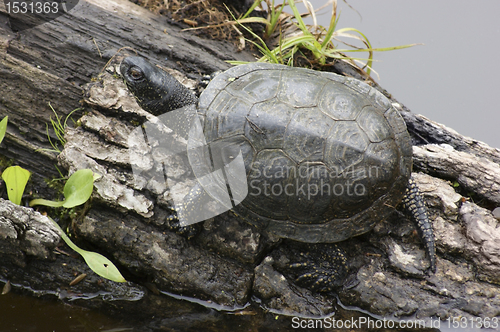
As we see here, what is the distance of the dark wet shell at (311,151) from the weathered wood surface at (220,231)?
10.8 inches

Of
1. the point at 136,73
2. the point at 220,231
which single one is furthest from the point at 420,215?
the point at 136,73

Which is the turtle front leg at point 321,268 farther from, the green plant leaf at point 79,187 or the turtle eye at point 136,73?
the turtle eye at point 136,73

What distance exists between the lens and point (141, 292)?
2455 mm

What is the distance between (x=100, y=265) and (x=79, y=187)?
21.4 inches

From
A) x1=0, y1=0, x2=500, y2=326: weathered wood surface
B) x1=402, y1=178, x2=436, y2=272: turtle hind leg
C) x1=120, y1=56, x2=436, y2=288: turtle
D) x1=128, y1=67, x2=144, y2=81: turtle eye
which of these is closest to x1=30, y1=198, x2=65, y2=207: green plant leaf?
x1=0, y1=0, x2=500, y2=326: weathered wood surface

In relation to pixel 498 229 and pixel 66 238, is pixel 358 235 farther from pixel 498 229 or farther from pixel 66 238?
pixel 66 238

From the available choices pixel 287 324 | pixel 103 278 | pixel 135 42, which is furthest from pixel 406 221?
pixel 135 42

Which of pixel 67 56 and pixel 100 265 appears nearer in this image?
pixel 100 265

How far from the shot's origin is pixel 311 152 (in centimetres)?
214

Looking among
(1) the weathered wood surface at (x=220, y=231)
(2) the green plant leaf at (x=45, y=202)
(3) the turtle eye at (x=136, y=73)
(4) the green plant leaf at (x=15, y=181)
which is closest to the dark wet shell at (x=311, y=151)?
(1) the weathered wood surface at (x=220, y=231)

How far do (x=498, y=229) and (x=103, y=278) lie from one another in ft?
9.32

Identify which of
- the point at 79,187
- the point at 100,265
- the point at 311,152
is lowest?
the point at 100,265

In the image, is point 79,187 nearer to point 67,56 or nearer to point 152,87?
point 152,87

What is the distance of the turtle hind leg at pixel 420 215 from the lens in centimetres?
229
